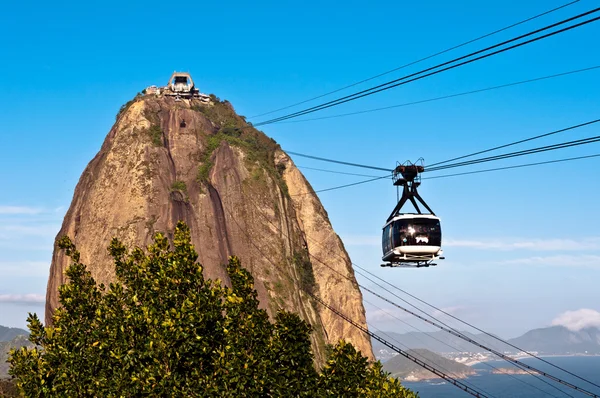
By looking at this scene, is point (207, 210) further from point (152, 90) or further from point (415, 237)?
point (415, 237)

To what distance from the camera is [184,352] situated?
25.9 meters

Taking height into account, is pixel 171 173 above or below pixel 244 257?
above

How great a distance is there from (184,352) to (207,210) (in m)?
72.4

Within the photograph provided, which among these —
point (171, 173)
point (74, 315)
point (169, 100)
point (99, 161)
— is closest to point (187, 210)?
point (171, 173)

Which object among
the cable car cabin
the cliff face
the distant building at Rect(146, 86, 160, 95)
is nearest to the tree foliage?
the cable car cabin

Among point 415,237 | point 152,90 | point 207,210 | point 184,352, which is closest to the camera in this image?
point 184,352

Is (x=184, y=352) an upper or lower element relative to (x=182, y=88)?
lower

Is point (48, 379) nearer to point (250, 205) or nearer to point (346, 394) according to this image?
point (346, 394)

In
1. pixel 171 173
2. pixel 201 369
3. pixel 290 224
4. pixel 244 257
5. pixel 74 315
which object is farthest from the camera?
pixel 290 224

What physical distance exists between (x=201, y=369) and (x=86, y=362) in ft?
16.3

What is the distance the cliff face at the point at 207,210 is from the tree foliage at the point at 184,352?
60.0 m

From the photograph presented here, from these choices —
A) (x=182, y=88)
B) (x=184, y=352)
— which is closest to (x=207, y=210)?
(x=182, y=88)

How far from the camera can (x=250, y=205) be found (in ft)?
328

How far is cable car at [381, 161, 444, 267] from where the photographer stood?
46.1 m
